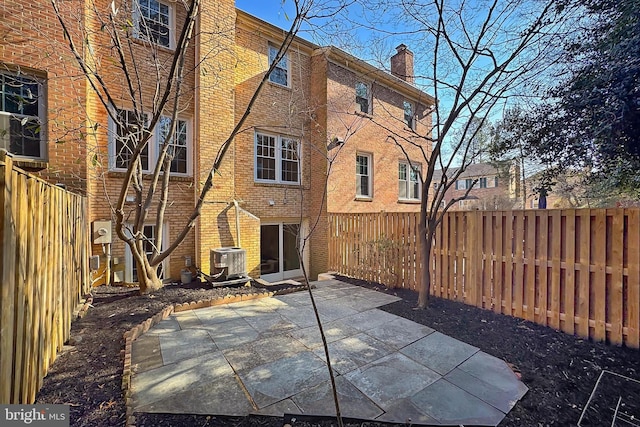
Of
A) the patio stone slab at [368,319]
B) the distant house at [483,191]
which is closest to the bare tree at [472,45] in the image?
the patio stone slab at [368,319]

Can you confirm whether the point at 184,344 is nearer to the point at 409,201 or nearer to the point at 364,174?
the point at 364,174

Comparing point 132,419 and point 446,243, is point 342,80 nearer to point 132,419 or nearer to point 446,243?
point 446,243

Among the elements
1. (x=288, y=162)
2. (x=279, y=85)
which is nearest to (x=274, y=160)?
(x=288, y=162)

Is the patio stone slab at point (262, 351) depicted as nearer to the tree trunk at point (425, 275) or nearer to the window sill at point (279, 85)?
the tree trunk at point (425, 275)

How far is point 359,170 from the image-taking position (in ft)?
35.6

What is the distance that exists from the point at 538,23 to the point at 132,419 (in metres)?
6.59

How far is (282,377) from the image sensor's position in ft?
8.96

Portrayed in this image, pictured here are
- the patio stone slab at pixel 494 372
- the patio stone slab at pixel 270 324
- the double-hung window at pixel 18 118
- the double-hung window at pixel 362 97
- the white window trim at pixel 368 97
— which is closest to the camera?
the patio stone slab at pixel 494 372

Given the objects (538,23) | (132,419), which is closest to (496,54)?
(538,23)

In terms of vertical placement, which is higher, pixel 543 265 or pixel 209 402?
pixel 543 265

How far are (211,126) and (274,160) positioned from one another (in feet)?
7.56

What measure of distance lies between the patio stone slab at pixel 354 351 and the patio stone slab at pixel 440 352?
12.1 inches

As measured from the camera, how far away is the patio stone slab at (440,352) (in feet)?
9.94

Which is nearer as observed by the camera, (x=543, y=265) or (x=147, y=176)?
(x=543, y=265)
